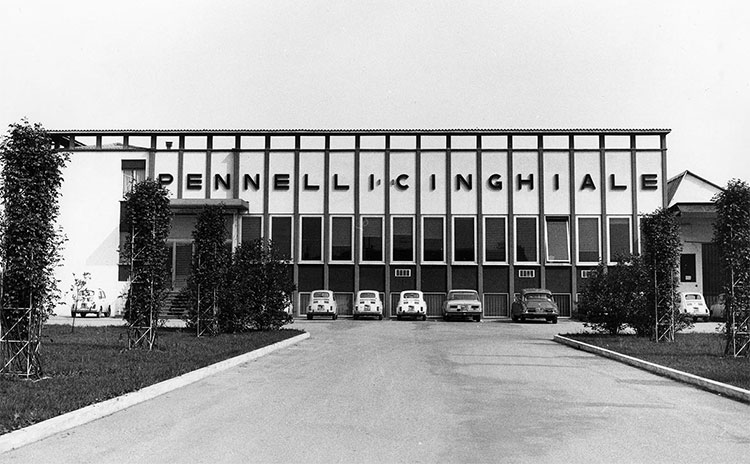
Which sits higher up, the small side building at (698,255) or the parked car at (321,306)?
the small side building at (698,255)

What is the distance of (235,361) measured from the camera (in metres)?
15.1

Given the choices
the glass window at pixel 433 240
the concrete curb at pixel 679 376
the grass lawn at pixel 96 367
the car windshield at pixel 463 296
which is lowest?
the concrete curb at pixel 679 376

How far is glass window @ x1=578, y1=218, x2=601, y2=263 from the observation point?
41688 mm

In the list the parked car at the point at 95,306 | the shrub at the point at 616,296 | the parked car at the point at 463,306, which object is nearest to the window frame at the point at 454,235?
the parked car at the point at 463,306

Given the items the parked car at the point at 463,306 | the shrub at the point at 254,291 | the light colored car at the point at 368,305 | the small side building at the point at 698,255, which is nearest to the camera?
the shrub at the point at 254,291

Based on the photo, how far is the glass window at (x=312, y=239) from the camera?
139ft

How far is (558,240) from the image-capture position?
1651 inches

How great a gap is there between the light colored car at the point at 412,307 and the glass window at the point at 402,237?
384 cm

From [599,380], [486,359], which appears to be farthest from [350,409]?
[486,359]

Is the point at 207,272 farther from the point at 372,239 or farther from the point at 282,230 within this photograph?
the point at 372,239

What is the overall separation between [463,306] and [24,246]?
2775cm

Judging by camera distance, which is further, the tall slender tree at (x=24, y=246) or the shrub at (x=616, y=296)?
the shrub at (x=616, y=296)

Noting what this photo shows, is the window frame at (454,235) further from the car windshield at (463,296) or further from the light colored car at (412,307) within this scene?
the light colored car at (412,307)

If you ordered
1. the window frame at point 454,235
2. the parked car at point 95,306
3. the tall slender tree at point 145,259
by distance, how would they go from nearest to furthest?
1. the tall slender tree at point 145,259
2. the parked car at point 95,306
3. the window frame at point 454,235
